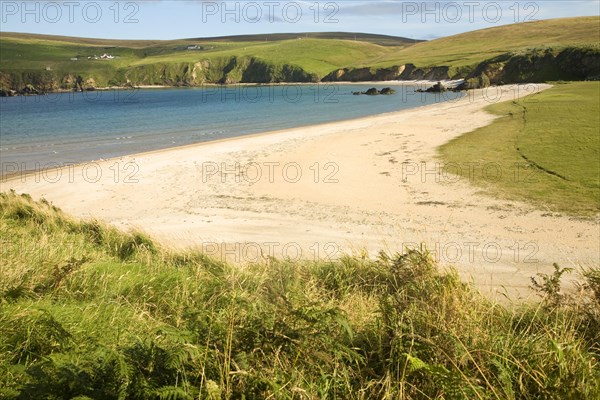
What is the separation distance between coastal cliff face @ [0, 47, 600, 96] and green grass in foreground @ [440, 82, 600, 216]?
1647 inches

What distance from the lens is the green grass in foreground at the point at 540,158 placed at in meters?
14.4

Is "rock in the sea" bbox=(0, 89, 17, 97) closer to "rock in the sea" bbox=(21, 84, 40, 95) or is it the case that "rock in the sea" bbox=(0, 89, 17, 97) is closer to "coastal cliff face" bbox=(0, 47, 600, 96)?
"coastal cliff face" bbox=(0, 47, 600, 96)

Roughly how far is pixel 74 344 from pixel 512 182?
48.7 feet

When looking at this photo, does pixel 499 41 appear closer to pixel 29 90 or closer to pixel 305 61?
pixel 305 61

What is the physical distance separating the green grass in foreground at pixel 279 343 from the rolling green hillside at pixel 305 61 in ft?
254

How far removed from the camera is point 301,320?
4.38 m

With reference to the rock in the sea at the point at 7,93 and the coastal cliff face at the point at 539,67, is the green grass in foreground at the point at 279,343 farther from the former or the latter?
the rock in the sea at the point at 7,93

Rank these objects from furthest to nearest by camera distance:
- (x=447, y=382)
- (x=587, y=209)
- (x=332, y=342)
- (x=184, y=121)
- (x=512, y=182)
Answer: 1. (x=184, y=121)
2. (x=512, y=182)
3. (x=587, y=209)
4. (x=332, y=342)
5. (x=447, y=382)

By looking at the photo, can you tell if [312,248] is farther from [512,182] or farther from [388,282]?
[512,182]

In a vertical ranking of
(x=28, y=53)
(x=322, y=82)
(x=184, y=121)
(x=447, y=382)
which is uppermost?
(x=28, y=53)

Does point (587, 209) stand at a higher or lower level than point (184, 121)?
lower

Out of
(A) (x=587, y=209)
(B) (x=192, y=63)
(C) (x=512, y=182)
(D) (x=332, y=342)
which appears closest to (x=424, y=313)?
(D) (x=332, y=342)

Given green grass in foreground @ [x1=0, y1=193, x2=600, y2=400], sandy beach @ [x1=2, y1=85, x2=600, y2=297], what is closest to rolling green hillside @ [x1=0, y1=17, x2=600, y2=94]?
sandy beach @ [x1=2, y1=85, x2=600, y2=297]

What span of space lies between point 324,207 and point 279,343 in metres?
11.3
